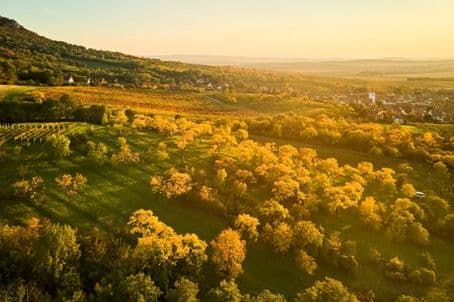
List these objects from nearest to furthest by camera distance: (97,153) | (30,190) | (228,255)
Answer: (228,255) → (30,190) → (97,153)

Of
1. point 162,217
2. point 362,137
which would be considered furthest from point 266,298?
point 362,137

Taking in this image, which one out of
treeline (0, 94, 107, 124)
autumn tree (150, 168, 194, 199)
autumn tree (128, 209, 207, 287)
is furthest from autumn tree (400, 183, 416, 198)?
treeline (0, 94, 107, 124)

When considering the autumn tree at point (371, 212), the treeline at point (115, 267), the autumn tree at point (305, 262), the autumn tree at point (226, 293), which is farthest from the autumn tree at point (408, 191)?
the autumn tree at point (226, 293)

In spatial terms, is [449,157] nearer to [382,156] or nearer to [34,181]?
[382,156]

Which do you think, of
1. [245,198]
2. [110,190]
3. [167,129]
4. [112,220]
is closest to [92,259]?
[112,220]

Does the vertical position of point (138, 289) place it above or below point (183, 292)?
above

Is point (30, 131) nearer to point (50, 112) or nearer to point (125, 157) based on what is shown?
point (50, 112)

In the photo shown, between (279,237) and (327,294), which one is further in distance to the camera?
(279,237)
